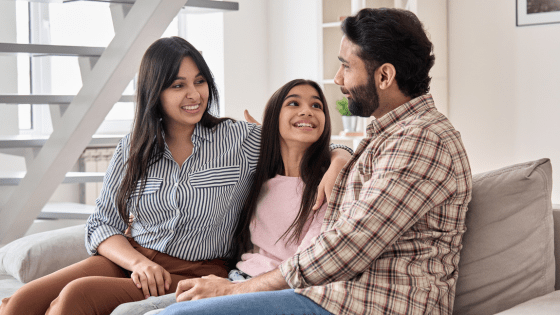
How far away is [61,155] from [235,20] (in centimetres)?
255

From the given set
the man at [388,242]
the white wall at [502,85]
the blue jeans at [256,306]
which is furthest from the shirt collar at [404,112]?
the white wall at [502,85]

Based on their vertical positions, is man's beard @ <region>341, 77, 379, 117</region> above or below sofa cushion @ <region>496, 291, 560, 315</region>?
above

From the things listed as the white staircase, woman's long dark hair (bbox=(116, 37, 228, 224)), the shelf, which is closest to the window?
the shelf

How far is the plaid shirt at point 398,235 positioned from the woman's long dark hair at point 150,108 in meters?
0.66

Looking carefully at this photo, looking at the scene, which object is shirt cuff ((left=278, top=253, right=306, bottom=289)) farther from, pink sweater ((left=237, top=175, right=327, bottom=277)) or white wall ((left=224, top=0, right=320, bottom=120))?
white wall ((left=224, top=0, right=320, bottom=120))

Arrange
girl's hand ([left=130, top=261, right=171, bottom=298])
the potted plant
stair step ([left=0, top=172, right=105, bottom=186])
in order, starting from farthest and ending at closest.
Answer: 1. the potted plant
2. stair step ([left=0, top=172, right=105, bottom=186])
3. girl's hand ([left=130, top=261, right=171, bottom=298])

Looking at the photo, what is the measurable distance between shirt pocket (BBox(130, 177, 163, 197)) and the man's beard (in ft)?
2.13

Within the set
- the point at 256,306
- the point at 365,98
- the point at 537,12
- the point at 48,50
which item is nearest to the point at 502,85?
the point at 537,12

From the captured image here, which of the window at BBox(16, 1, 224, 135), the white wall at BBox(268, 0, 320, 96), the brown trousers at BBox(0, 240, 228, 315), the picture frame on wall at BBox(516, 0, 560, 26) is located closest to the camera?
the brown trousers at BBox(0, 240, 228, 315)

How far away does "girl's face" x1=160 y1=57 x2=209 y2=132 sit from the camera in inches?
72.2

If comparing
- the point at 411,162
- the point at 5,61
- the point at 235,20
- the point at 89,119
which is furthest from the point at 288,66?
the point at 411,162

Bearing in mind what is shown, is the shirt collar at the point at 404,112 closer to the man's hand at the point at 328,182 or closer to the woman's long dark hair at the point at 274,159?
the man's hand at the point at 328,182

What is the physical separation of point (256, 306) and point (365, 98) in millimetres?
623

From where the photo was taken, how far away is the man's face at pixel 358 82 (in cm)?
155
